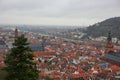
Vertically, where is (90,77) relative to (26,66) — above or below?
below

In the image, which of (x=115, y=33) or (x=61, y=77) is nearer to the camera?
(x=61, y=77)

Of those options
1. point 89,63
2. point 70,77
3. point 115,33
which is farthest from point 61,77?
point 115,33

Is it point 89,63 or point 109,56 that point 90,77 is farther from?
point 109,56

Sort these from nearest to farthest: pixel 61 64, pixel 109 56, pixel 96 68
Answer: pixel 96 68
pixel 61 64
pixel 109 56

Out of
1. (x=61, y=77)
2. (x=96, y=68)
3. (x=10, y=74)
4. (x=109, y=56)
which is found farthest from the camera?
(x=109, y=56)

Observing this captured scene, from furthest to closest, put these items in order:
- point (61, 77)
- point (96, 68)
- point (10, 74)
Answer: point (96, 68) < point (61, 77) < point (10, 74)

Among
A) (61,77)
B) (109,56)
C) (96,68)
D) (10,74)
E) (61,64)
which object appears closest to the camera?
(10,74)

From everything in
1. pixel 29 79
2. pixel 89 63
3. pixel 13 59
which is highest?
pixel 13 59

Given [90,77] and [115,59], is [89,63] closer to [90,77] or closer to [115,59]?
[115,59]

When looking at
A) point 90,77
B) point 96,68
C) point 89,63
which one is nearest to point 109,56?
point 89,63
